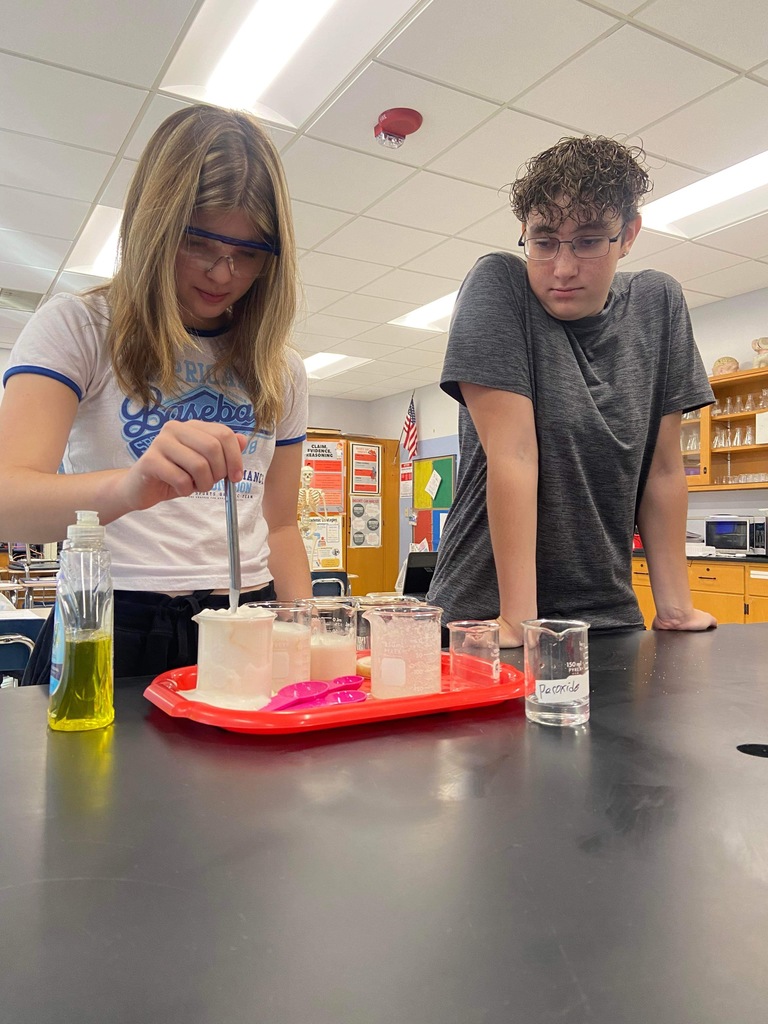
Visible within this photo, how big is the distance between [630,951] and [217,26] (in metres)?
3.04

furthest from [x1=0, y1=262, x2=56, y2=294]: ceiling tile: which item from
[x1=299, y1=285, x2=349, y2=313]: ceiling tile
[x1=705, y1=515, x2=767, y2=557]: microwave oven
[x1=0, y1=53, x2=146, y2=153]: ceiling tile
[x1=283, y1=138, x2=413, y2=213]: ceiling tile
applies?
[x1=705, y1=515, x2=767, y2=557]: microwave oven

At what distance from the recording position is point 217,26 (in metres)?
2.58

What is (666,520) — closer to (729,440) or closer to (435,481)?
(729,440)

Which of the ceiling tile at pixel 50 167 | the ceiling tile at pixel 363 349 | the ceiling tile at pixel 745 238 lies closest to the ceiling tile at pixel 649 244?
the ceiling tile at pixel 745 238

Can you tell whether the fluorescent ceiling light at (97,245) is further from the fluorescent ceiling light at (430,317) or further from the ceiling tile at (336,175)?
the fluorescent ceiling light at (430,317)

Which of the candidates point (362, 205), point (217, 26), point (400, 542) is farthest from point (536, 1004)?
point (400, 542)

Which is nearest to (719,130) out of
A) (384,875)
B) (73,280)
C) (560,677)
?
(560,677)

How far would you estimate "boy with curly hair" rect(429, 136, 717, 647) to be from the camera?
41.6 inches

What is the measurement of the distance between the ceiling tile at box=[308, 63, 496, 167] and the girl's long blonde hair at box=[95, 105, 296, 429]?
213 centimetres

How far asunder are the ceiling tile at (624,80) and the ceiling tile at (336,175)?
2.66 ft

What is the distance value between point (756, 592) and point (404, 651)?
4277 millimetres

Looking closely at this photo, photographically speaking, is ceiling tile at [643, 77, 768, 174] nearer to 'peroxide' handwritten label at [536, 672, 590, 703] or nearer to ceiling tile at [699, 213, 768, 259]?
ceiling tile at [699, 213, 768, 259]

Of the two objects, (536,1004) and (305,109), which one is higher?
(305,109)

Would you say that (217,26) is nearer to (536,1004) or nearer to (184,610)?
(184,610)
